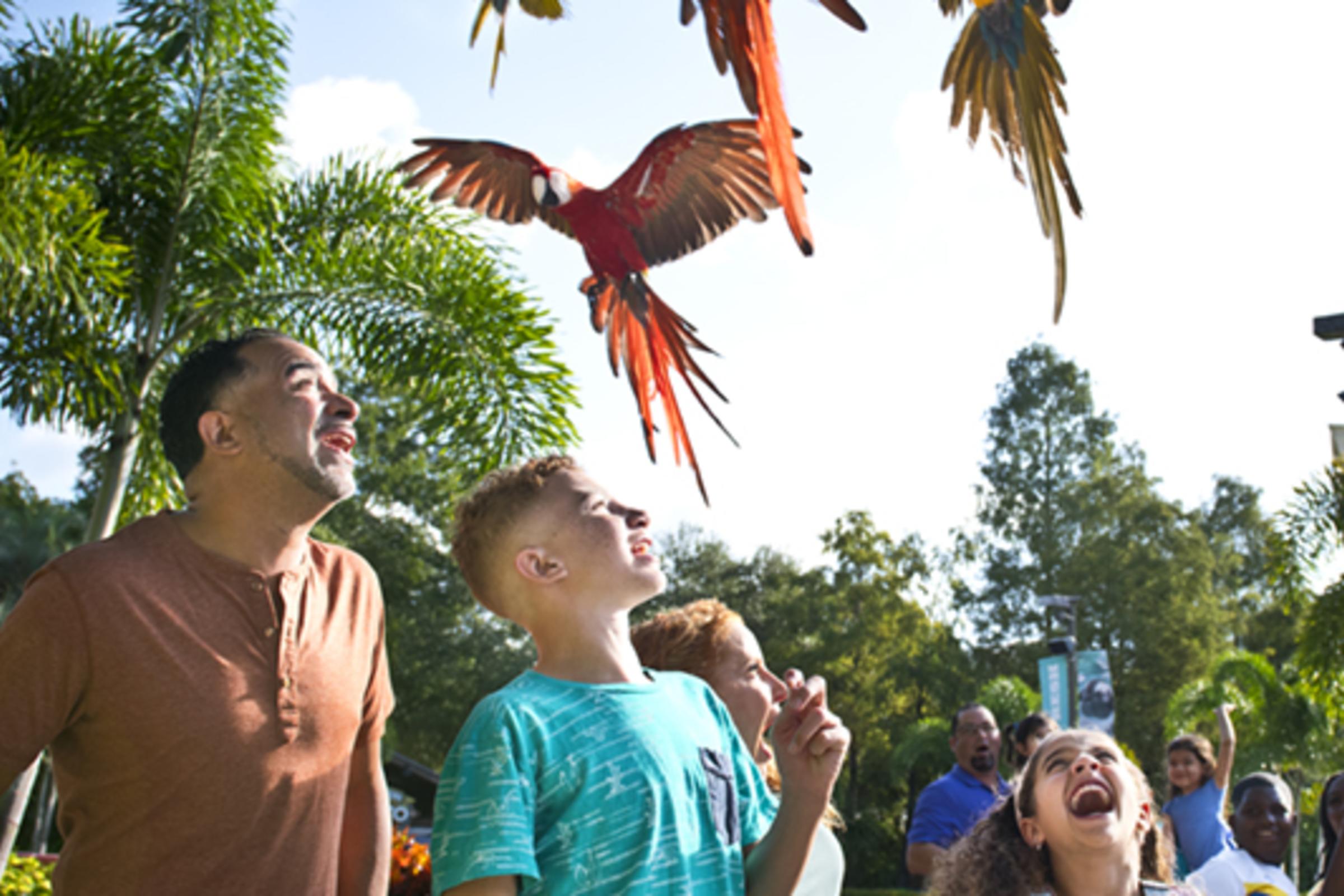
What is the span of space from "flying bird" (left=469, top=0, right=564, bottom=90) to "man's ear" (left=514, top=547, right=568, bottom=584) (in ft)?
2.80

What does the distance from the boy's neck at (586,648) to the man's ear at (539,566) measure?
0.16ft

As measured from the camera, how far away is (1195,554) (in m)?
21.3

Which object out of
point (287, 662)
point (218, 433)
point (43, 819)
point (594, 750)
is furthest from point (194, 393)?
point (43, 819)

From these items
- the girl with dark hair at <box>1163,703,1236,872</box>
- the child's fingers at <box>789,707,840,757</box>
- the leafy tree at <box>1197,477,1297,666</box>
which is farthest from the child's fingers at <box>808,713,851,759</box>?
the leafy tree at <box>1197,477,1297,666</box>

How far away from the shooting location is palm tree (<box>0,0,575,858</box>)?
427cm

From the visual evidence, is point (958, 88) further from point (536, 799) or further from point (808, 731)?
point (536, 799)

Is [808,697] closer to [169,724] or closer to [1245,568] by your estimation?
[169,724]

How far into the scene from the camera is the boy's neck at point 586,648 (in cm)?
128

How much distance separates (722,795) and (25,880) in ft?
16.4

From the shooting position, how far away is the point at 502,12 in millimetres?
1754

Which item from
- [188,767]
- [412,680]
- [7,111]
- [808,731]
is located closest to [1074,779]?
[808,731]

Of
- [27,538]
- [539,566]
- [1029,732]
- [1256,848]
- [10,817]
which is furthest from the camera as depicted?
[27,538]

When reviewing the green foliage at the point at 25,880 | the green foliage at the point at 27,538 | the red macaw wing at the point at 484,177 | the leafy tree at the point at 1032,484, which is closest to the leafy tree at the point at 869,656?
the leafy tree at the point at 1032,484

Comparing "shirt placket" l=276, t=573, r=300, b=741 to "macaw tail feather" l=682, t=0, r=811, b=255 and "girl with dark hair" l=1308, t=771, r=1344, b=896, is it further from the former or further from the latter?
"girl with dark hair" l=1308, t=771, r=1344, b=896
